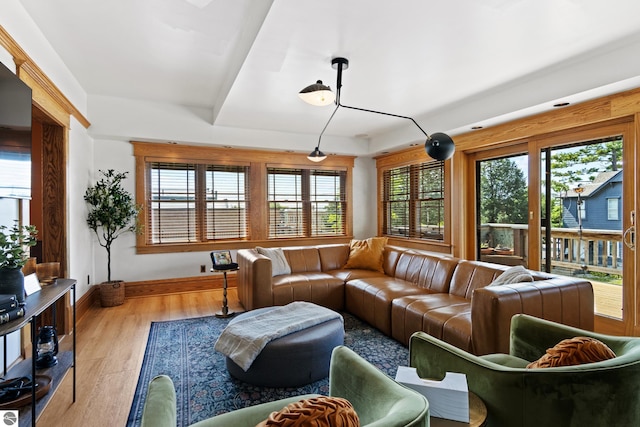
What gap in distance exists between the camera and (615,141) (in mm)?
3225

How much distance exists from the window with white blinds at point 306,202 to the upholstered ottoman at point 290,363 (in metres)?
3.59

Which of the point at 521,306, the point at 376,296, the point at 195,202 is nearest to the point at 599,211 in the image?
the point at 521,306

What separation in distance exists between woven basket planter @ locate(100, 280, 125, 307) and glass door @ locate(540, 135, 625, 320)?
541cm

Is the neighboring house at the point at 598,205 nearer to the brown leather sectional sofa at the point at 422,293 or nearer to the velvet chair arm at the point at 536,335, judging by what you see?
the brown leather sectional sofa at the point at 422,293

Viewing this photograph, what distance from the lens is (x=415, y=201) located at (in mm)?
5707

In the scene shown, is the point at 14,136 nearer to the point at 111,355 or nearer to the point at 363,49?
the point at 111,355

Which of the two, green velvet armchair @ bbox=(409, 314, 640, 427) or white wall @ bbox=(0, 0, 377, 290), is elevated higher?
white wall @ bbox=(0, 0, 377, 290)

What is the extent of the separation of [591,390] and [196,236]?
521 cm

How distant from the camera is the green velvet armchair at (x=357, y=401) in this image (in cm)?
93

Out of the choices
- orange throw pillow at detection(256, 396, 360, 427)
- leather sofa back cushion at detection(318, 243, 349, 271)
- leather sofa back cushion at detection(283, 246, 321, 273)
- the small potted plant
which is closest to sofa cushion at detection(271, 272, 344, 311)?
leather sofa back cushion at detection(283, 246, 321, 273)

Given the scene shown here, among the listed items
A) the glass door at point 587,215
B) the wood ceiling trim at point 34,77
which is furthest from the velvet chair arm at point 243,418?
the glass door at point 587,215

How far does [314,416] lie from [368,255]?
398 cm

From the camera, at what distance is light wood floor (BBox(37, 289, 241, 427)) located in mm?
2104

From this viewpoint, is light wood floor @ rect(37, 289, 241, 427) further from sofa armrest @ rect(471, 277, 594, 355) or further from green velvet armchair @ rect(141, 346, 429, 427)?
sofa armrest @ rect(471, 277, 594, 355)
